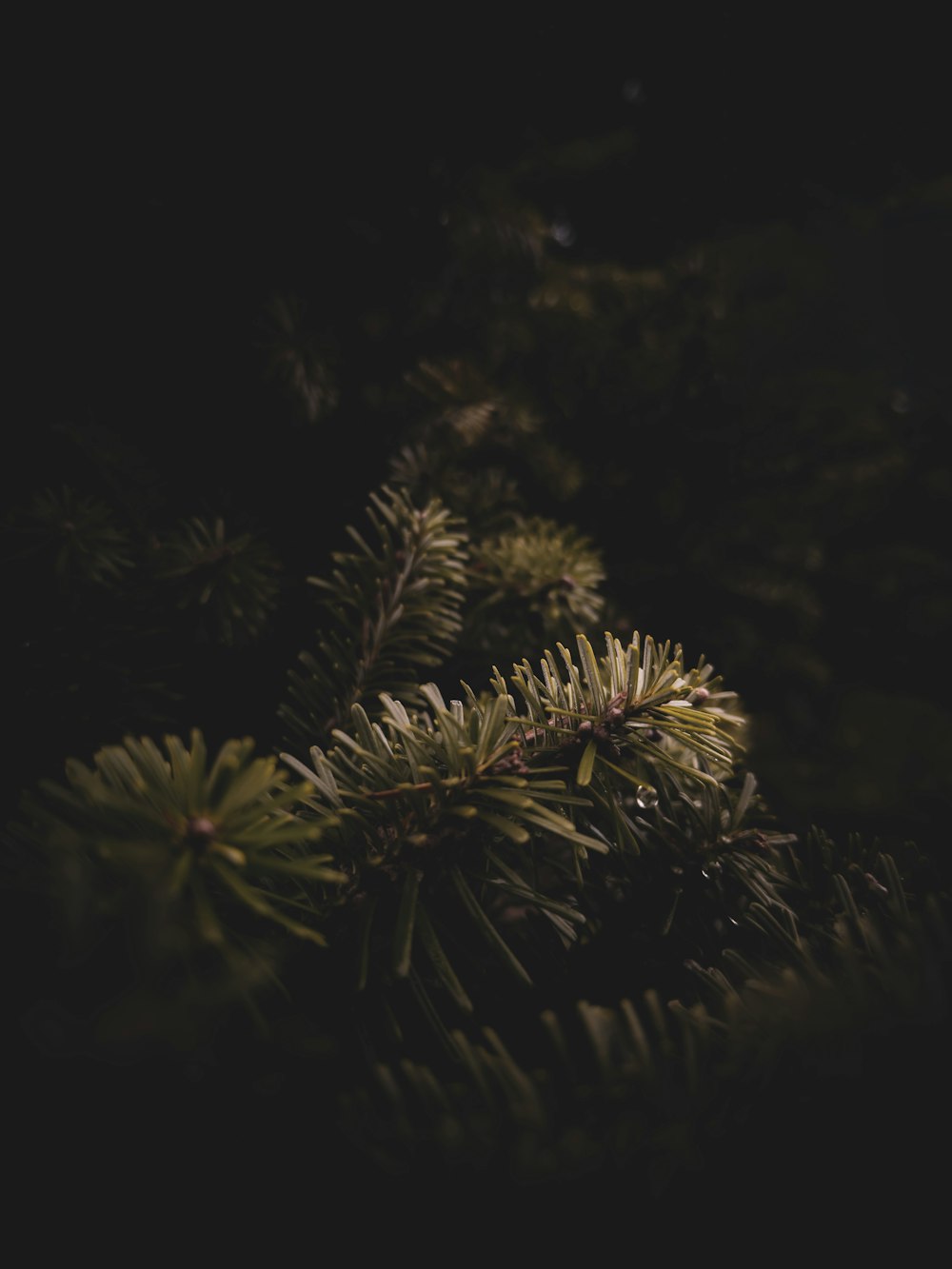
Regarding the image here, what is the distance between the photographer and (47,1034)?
0.17 meters

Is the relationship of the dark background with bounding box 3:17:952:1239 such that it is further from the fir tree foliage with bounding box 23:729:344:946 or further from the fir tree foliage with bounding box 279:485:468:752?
the fir tree foliage with bounding box 23:729:344:946

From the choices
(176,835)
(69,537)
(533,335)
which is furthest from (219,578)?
(533,335)

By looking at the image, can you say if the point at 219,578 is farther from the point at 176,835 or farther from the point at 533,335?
the point at 533,335

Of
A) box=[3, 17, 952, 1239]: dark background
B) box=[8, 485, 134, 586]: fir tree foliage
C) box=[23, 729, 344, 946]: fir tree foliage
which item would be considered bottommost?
box=[23, 729, 344, 946]: fir tree foliage

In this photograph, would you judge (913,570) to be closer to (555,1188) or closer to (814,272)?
(814,272)

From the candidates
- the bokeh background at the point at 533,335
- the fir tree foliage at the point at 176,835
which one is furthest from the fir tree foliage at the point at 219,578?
the fir tree foliage at the point at 176,835

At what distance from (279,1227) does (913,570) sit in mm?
970

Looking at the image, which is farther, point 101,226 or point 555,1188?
point 101,226

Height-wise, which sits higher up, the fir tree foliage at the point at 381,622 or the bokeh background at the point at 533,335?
the bokeh background at the point at 533,335

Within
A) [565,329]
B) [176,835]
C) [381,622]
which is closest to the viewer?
[176,835]

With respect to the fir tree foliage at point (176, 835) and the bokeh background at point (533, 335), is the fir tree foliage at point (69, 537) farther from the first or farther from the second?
the fir tree foliage at point (176, 835)

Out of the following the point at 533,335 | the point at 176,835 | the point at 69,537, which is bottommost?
the point at 176,835

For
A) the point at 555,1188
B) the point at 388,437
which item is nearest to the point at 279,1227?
the point at 555,1188

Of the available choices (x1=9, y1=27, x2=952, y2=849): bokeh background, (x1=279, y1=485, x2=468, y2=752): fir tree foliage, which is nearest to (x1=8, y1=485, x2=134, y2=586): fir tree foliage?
(x1=9, y1=27, x2=952, y2=849): bokeh background
